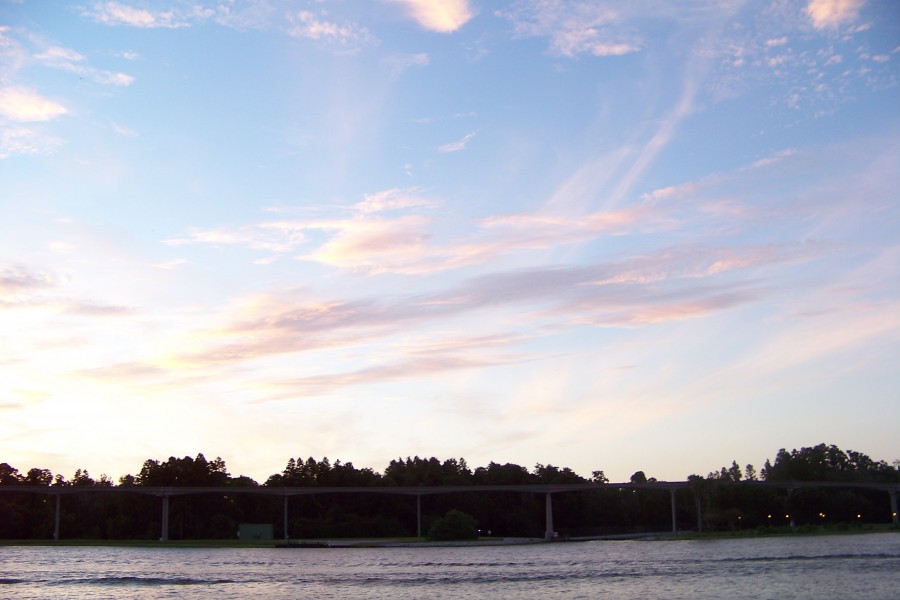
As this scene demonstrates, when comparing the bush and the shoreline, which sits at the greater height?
the bush

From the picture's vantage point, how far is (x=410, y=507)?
14288 centimetres

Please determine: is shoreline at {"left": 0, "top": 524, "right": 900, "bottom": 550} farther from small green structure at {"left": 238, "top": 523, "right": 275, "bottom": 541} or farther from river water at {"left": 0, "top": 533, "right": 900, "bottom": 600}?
river water at {"left": 0, "top": 533, "right": 900, "bottom": 600}

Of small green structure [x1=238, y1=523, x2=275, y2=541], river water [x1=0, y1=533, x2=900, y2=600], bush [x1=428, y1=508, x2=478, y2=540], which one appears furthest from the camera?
small green structure [x1=238, y1=523, x2=275, y2=541]

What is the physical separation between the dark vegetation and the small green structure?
19.3 ft

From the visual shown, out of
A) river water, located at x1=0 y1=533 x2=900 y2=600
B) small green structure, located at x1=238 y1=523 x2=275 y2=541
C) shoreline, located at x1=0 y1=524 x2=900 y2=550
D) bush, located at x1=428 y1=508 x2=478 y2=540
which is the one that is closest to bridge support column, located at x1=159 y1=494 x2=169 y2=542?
shoreline, located at x1=0 y1=524 x2=900 y2=550

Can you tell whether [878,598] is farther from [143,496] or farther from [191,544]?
[143,496]

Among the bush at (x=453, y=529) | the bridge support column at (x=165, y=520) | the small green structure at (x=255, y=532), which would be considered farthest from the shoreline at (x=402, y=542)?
the small green structure at (x=255, y=532)

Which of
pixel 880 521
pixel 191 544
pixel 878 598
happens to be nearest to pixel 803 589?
pixel 878 598

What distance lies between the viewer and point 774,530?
11475 centimetres

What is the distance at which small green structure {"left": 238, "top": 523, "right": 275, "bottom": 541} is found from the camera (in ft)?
421

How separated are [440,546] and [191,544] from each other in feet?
113

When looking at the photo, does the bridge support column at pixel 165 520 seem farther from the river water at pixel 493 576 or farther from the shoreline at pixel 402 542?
the river water at pixel 493 576

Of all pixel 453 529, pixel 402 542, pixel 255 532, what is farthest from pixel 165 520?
pixel 453 529

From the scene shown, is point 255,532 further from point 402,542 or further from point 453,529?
point 453,529
